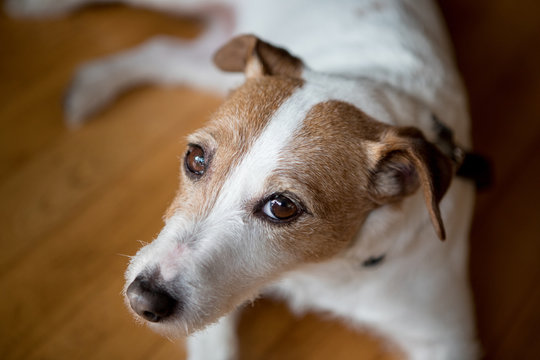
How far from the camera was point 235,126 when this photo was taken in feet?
4.62

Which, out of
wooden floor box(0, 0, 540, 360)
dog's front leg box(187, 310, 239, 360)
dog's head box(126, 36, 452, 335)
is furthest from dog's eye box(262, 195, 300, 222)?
wooden floor box(0, 0, 540, 360)

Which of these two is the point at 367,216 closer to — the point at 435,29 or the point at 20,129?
the point at 435,29

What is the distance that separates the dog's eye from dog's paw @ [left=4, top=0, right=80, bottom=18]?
2.09 m

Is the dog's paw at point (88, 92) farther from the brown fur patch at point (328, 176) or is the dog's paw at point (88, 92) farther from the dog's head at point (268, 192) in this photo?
the brown fur patch at point (328, 176)

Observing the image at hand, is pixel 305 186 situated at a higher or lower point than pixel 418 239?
higher

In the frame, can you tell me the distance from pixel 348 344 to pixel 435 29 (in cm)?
138

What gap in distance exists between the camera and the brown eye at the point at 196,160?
1446 millimetres

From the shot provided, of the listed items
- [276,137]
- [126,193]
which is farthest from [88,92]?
[276,137]

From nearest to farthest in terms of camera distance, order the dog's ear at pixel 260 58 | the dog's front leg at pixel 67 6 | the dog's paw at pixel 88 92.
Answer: the dog's ear at pixel 260 58 < the dog's paw at pixel 88 92 < the dog's front leg at pixel 67 6

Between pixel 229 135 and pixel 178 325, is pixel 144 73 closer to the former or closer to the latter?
pixel 229 135

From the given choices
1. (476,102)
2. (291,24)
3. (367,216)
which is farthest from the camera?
(476,102)

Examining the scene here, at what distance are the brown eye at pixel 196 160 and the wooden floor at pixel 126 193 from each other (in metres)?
0.89

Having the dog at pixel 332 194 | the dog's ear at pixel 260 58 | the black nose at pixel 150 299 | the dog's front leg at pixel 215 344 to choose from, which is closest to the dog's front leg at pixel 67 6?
the dog at pixel 332 194

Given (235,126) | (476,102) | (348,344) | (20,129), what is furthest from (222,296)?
(476,102)
